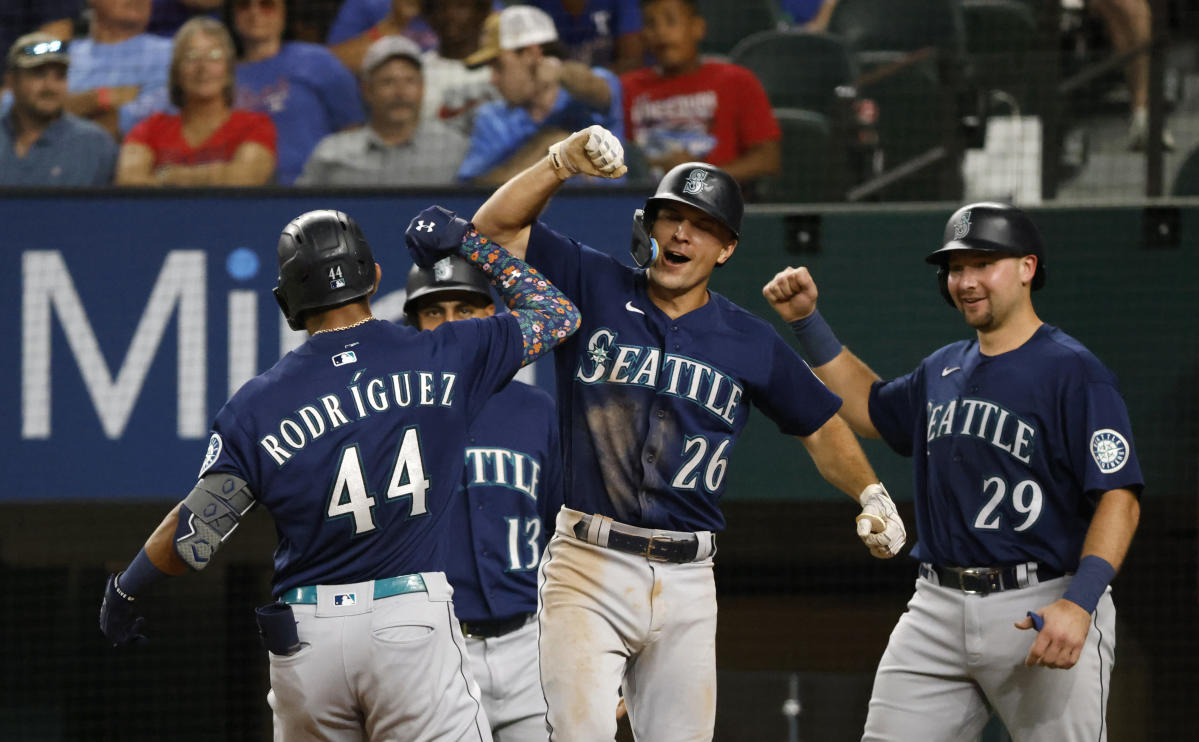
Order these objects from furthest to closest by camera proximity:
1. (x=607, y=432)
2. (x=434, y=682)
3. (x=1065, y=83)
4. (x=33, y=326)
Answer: (x=1065, y=83) → (x=33, y=326) → (x=607, y=432) → (x=434, y=682)

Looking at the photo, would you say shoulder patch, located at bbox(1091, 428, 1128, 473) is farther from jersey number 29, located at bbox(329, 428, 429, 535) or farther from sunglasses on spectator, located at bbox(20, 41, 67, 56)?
sunglasses on spectator, located at bbox(20, 41, 67, 56)

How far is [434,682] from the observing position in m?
3.17

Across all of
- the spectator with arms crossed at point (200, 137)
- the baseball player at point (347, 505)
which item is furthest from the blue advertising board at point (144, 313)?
the baseball player at point (347, 505)

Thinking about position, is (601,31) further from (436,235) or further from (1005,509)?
(1005,509)

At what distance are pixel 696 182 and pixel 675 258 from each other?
200mm

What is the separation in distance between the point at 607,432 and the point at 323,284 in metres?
0.79

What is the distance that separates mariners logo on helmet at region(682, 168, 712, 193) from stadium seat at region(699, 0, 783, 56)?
3.09 meters

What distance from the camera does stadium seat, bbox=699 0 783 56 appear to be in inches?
259

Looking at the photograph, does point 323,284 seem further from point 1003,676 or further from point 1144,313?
point 1144,313

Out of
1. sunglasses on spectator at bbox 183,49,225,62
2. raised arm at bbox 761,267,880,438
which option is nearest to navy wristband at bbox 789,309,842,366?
raised arm at bbox 761,267,880,438

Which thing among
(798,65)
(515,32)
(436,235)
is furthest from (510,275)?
(798,65)

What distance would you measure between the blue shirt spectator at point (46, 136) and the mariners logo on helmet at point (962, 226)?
358cm

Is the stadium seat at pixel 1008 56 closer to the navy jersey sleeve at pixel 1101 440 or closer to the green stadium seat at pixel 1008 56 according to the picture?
the green stadium seat at pixel 1008 56

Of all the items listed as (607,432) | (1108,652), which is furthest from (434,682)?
(1108,652)
